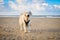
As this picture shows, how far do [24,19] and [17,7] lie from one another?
0.22 meters

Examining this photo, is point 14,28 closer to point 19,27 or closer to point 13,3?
point 19,27

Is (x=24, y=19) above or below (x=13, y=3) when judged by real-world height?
below

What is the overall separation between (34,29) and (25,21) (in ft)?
0.57

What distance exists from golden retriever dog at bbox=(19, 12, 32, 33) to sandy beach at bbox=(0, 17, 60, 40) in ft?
0.19

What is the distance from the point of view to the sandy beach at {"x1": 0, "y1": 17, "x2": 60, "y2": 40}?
2557 millimetres

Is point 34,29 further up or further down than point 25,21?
further down

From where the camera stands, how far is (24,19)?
266cm

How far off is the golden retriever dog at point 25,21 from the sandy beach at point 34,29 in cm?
6

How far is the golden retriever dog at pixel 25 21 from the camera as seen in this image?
→ 2616 millimetres

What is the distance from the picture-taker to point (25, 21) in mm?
2666

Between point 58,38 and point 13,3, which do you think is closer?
point 58,38

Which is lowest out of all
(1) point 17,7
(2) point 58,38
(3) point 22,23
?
(2) point 58,38

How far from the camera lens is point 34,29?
8.75ft

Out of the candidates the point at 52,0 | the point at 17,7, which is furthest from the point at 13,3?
the point at 52,0
